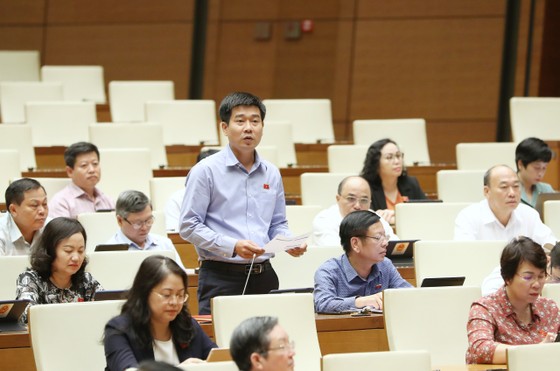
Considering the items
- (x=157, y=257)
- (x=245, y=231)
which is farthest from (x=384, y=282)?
(x=157, y=257)

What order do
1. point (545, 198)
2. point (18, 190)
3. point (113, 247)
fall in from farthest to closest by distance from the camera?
point (545, 198) < point (18, 190) < point (113, 247)

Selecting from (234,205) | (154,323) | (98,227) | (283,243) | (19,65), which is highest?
(19,65)

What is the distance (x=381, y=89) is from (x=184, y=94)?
1687mm

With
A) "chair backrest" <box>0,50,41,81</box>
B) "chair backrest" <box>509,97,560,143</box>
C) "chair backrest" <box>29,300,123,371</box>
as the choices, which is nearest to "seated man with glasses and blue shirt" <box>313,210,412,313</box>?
"chair backrest" <box>29,300,123,371</box>

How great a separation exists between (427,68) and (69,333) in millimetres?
5496

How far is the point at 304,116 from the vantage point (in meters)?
8.07

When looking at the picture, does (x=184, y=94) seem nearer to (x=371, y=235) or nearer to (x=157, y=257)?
(x=371, y=235)

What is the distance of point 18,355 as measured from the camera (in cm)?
389

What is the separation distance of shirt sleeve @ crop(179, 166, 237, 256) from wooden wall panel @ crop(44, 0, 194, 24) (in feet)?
17.9

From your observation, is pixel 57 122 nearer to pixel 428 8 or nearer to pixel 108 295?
pixel 428 8

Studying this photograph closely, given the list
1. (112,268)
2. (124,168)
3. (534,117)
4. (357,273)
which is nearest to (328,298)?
(357,273)

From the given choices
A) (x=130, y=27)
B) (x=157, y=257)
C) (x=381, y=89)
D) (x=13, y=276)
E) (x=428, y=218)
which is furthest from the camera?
(x=130, y=27)

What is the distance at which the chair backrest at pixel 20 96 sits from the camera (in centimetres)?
817

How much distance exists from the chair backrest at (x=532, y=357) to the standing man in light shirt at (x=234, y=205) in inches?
39.7
